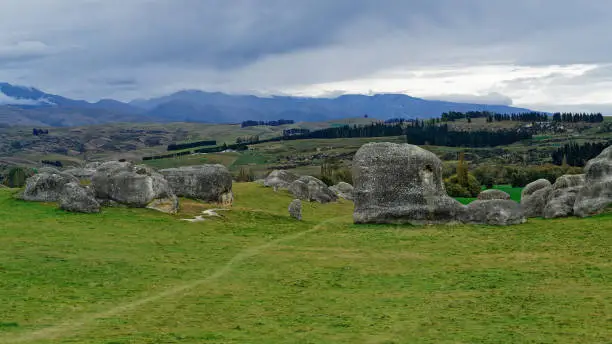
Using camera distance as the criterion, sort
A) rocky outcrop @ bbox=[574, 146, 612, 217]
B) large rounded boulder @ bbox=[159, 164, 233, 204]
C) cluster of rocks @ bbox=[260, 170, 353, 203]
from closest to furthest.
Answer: rocky outcrop @ bbox=[574, 146, 612, 217] → large rounded boulder @ bbox=[159, 164, 233, 204] → cluster of rocks @ bbox=[260, 170, 353, 203]

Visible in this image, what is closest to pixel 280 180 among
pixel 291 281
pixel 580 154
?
pixel 291 281

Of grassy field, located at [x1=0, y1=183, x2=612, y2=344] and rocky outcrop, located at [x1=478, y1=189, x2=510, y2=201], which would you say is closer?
grassy field, located at [x1=0, y1=183, x2=612, y2=344]

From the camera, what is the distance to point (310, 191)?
7212 cm

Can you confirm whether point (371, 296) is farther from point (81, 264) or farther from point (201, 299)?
point (81, 264)

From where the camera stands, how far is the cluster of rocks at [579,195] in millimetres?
46969

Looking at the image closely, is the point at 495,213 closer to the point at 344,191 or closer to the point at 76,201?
the point at 76,201

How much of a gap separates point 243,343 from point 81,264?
13.8 metres

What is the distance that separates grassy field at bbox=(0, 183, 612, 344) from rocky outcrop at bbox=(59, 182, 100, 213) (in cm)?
69

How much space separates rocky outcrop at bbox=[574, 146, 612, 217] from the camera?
46750 millimetres

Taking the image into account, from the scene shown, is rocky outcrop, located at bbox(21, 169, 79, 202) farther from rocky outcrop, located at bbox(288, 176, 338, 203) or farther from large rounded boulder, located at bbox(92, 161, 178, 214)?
rocky outcrop, located at bbox(288, 176, 338, 203)

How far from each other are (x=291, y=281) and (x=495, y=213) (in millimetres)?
24208

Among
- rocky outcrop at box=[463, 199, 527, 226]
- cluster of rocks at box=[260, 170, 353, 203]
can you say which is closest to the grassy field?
rocky outcrop at box=[463, 199, 527, 226]

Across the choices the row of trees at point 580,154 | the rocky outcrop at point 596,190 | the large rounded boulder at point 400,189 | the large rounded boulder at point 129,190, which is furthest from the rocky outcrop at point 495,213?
the row of trees at point 580,154

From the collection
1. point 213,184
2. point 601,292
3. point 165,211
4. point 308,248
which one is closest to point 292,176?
point 213,184
